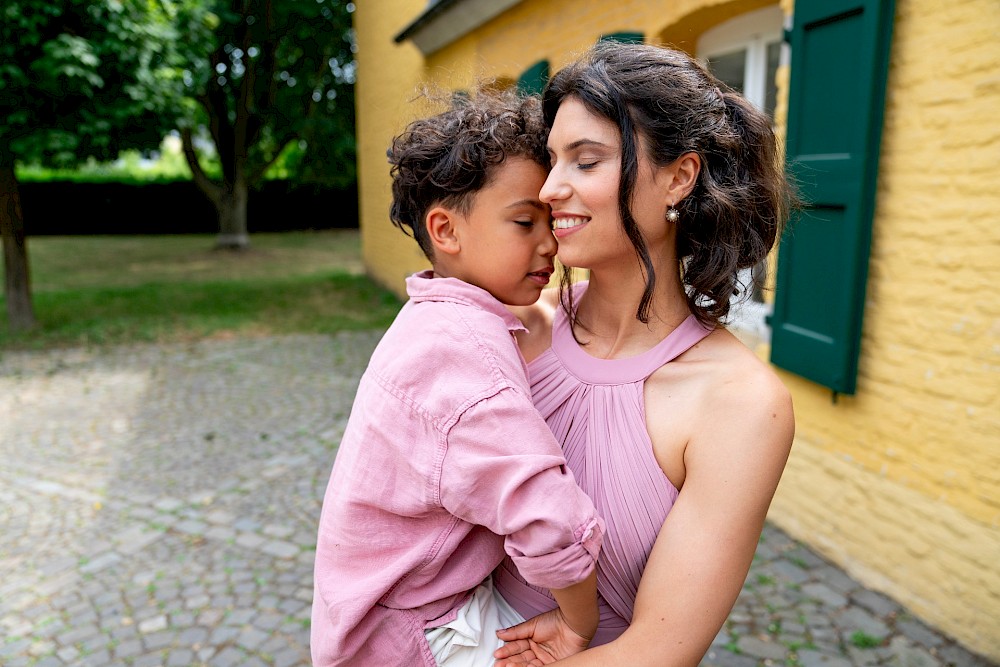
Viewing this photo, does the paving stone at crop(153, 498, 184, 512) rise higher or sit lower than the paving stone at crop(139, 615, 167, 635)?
higher

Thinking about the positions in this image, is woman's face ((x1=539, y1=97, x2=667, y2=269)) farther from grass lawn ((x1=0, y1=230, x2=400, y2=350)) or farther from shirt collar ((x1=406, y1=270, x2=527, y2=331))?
grass lawn ((x1=0, y1=230, x2=400, y2=350))

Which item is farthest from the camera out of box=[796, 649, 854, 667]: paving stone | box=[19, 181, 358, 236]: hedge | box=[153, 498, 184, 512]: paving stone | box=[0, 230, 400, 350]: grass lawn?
box=[19, 181, 358, 236]: hedge

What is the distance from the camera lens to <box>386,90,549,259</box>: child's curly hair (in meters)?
1.49

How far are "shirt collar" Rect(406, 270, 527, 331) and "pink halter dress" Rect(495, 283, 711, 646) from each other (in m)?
0.18

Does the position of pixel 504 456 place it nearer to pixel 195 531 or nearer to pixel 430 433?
pixel 430 433

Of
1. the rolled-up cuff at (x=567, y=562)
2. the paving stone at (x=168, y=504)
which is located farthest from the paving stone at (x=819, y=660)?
the paving stone at (x=168, y=504)

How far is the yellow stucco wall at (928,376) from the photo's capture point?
10.00ft

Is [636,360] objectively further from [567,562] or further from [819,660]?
[819,660]

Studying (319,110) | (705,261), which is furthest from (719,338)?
(319,110)

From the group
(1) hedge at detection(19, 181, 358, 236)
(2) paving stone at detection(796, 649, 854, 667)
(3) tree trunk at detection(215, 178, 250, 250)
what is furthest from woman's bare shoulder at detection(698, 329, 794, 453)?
(1) hedge at detection(19, 181, 358, 236)

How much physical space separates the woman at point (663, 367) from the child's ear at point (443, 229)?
0.22 m

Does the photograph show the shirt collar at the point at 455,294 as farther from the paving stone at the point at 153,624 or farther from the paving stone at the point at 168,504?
the paving stone at the point at 168,504

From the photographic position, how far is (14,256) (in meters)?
9.91

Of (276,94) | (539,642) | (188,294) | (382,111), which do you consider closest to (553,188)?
(539,642)
